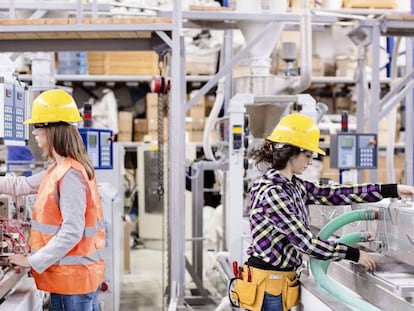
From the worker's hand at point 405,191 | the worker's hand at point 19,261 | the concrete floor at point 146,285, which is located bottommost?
the concrete floor at point 146,285

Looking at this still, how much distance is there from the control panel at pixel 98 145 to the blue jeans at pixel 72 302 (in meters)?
1.81

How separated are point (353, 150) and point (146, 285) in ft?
8.16

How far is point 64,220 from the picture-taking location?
88.7 inches

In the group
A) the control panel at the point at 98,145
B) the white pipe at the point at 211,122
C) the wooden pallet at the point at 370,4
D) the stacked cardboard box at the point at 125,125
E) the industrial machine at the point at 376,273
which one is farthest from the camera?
the stacked cardboard box at the point at 125,125

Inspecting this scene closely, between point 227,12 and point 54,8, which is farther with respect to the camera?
point 54,8

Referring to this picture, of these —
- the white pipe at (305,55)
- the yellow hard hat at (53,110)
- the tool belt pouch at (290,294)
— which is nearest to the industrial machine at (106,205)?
the white pipe at (305,55)

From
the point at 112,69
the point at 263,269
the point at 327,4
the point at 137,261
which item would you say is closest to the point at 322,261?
the point at 263,269

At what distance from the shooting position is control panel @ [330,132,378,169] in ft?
14.3

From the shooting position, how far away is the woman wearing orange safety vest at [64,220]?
7.43 feet

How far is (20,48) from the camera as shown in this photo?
386 cm

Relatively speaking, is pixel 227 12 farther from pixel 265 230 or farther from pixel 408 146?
pixel 265 230

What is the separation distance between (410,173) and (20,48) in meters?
3.52

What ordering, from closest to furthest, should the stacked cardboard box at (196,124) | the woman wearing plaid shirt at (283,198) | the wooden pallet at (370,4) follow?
the woman wearing plaid shirt at (283,198) < the wooden pallet at (370,4) < the stacked cardboard box at (196,124)

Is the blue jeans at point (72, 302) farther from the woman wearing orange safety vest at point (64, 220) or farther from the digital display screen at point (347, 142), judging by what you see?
the digital display screen at point (347, 142)
